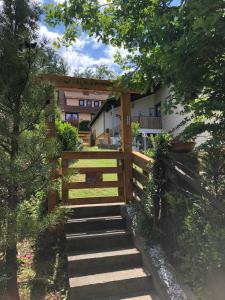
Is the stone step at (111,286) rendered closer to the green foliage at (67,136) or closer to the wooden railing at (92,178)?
the wooden railing at (92,178)

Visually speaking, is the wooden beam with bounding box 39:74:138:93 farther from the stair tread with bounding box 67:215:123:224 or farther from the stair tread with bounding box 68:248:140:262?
the stair tread with bounding box 68:248:140:262

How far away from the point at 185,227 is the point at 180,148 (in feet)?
4.63

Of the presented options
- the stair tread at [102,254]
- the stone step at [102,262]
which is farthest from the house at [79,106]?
the stone step at [102,262]

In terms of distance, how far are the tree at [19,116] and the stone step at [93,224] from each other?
1.52m

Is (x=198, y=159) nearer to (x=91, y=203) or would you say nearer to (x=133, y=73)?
(x=133, y=73)

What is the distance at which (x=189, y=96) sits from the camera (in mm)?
3109

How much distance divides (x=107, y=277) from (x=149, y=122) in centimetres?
1630

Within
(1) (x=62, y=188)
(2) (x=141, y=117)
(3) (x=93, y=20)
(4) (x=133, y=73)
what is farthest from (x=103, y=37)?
(2) (x=141, y=117)

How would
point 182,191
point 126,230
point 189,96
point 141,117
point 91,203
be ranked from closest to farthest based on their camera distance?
point 189,96, point 182,191, point 126,230, point 91,203, point 141,117

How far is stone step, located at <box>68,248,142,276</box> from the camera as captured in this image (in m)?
4.22

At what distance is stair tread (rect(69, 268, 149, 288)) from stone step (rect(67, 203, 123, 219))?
1363 mm

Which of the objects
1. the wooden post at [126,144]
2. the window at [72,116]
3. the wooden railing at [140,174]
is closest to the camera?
the wooden railing at [140,174]

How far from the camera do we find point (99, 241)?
15.6ft

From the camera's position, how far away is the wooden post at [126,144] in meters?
5.61
